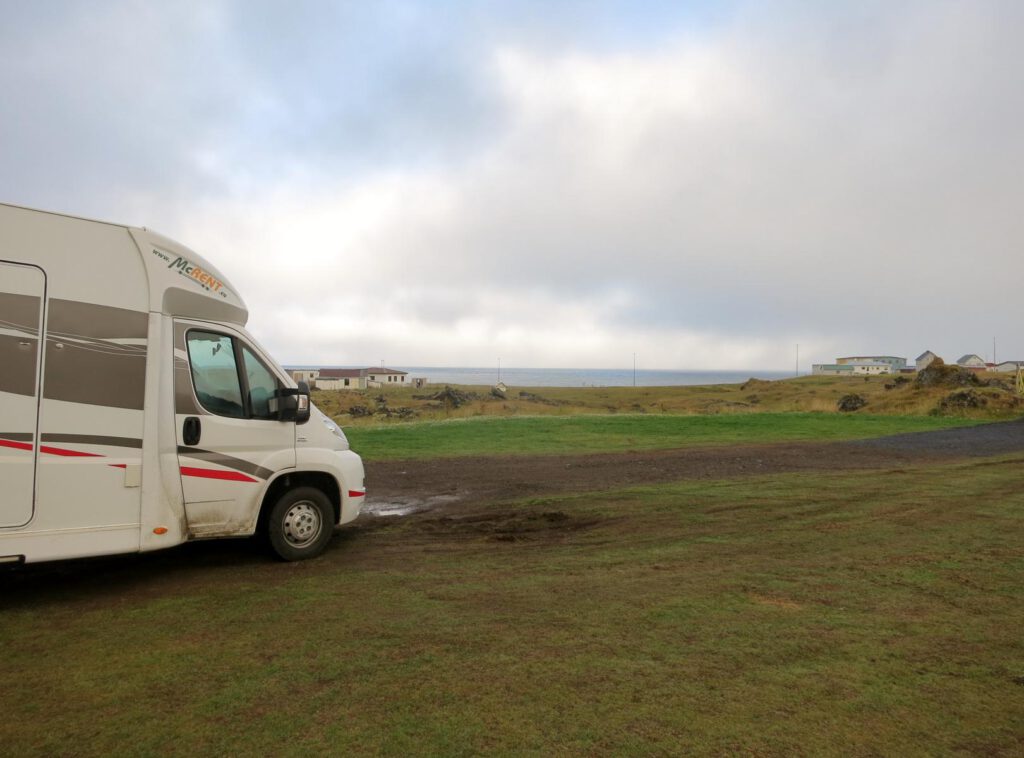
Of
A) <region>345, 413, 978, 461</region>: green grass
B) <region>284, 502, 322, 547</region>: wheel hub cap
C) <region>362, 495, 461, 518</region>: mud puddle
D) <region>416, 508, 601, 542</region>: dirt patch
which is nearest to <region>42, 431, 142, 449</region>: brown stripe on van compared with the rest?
<region>284, 502, 322, 547</region>: wheel hub cap

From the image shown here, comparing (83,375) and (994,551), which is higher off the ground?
(83,375)

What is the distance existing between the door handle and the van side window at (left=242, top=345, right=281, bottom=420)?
0.59 metres

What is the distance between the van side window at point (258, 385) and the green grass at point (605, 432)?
946cm

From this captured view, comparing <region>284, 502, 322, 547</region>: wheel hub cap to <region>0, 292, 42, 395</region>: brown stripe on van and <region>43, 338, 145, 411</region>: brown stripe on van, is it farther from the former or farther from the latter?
<region>0, 292, 42, 395</region>: brown stripe on van

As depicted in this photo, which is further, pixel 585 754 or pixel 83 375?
pixel 83 375

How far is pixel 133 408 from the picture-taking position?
5.89 meters

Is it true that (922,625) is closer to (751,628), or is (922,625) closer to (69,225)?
(751,628)

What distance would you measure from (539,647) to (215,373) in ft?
14.0

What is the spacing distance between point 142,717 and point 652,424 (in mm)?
21511

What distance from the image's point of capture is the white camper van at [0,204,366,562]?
543cm

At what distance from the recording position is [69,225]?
5.73 meters

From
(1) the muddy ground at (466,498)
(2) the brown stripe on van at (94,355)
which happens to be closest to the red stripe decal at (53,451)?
(2) the brown stripe on van at (94,355)

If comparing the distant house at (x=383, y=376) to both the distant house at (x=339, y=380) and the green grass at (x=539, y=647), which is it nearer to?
the distant house at (x=339, y=380)

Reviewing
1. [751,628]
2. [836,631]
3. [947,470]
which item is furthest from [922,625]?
[947,470]
